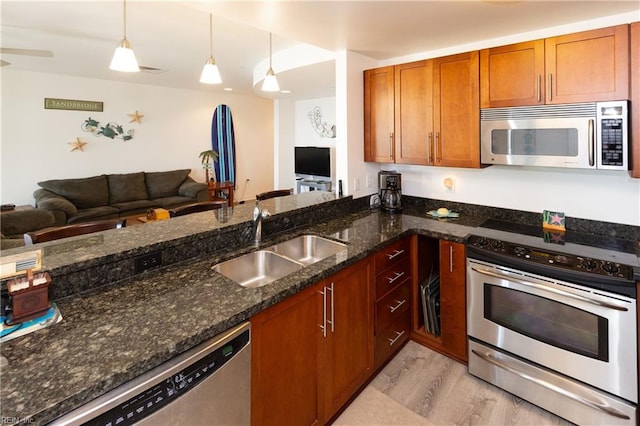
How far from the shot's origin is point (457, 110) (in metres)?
2.51

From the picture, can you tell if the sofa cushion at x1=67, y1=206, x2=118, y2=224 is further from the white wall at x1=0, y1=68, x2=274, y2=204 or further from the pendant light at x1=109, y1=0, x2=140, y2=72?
the pendant light at x1=109, y1=0, x2=140, y2=72

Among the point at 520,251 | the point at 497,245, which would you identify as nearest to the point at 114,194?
the point at 497,245

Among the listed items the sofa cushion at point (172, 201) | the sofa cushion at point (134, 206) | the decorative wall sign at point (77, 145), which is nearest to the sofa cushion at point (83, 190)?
the sofa cushion at point (134, 206)

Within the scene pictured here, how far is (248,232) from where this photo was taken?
212 cm

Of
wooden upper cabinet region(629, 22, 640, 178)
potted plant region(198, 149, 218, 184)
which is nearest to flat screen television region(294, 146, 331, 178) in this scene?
potted plant region(198, 149, 218, 184)

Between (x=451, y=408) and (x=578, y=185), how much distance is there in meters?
1.69

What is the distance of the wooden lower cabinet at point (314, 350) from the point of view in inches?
56.4

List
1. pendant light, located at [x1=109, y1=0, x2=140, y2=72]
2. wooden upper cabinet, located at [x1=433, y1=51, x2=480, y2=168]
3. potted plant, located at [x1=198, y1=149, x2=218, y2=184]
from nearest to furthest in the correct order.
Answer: pendant light, located at [x1=109, y1=0, x2=140, y2=72], wooden upper cabinet, located at [x1=433, y1=51, x2=480, y2=168], potted plant, located at [x1=198, y1=149, x2=218, y2=184]

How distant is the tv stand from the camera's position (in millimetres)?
6566

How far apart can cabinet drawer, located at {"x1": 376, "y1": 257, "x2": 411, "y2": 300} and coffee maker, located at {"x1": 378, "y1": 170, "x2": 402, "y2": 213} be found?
638 mm

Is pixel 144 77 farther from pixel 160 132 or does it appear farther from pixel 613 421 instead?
pixel 613 421

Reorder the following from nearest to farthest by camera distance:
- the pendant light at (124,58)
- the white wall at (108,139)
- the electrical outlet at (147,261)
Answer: the electrical outlet at (147,261) < the pendant light at (124,58) < the white wall at (108,139)

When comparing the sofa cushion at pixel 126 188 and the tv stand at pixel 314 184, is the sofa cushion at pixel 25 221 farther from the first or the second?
the tv stand at pixel 314 184

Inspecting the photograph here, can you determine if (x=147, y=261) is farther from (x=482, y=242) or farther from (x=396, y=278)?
(x=482, y=242)
